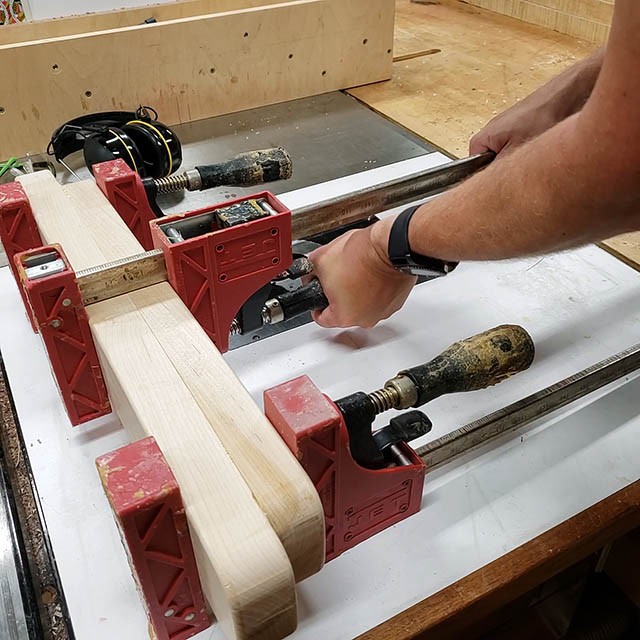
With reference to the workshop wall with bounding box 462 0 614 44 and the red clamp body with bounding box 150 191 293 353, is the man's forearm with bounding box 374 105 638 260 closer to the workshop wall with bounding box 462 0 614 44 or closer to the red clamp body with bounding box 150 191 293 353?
the red clamp body with bounding box 150 191 293 353

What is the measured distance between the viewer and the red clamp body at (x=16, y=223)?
34.1 inches

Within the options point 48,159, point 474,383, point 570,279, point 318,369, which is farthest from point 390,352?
point 48,159

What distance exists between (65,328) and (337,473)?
35 centimetres

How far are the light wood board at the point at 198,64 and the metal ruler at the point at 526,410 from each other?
3.90 ft

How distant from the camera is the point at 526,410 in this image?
72 cm

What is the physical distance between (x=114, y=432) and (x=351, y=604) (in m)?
0.37

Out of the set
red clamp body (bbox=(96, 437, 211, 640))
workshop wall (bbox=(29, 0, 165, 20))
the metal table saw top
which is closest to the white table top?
the metal table saw top

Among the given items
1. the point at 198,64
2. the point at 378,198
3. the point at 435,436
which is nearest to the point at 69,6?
the point at 198,64

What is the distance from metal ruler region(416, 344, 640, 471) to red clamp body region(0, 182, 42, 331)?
561 mm

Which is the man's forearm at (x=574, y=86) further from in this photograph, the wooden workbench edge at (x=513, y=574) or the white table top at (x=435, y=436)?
the wooden workbench edge at (x=513, y=574)

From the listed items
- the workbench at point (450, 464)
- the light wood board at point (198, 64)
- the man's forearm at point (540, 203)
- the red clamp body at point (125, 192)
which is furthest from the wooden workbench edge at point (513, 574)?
the light wood board at point (198, 64)

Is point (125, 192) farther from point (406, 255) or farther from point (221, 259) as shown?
point (406, 255)

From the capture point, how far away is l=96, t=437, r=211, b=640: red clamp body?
1.51ft

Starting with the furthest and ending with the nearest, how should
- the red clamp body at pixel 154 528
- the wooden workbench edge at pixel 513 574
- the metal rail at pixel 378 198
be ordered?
the metal rail at pixel 378 198 → the wooden workbench edge at pixel 513 574 → the red clamp body at pixel 154 528
